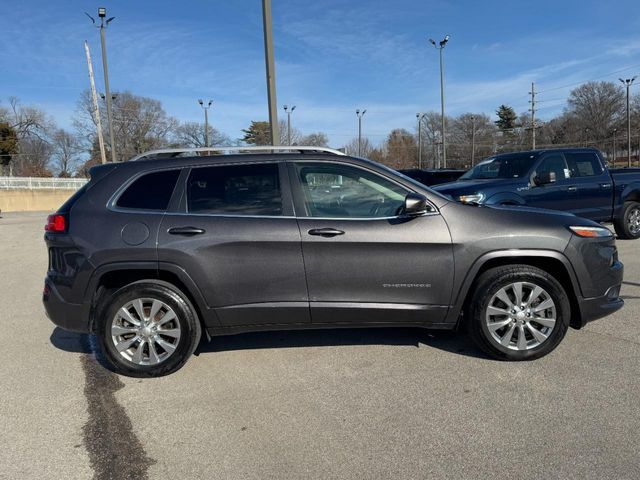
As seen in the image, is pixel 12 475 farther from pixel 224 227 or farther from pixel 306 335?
pixel 306 335

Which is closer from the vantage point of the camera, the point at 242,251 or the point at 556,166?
the point at 242,251

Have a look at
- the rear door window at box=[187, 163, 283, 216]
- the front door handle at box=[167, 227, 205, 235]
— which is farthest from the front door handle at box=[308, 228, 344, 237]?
the front door handle at box=[167, 227, 205, 235]

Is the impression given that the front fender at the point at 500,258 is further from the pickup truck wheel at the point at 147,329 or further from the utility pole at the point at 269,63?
the utility pole at the point at 269,63

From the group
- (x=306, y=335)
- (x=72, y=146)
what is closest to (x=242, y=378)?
(x=306, y=335)

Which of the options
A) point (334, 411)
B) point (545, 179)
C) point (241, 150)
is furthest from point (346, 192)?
point (545, 179)

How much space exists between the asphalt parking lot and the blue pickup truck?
14.0 feet

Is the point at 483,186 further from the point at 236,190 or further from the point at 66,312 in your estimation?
the point at 66,312

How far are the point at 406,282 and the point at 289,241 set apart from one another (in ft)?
3.24

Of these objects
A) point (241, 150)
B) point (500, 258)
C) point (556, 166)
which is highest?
point (241, 150)

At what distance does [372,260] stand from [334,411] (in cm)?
118

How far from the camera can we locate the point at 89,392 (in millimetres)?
3809

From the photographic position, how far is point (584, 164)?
9.58 meters

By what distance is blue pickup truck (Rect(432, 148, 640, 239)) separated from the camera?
8812mm

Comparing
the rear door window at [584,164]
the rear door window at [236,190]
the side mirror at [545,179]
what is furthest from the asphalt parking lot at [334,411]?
the rear door window at [584,164]
